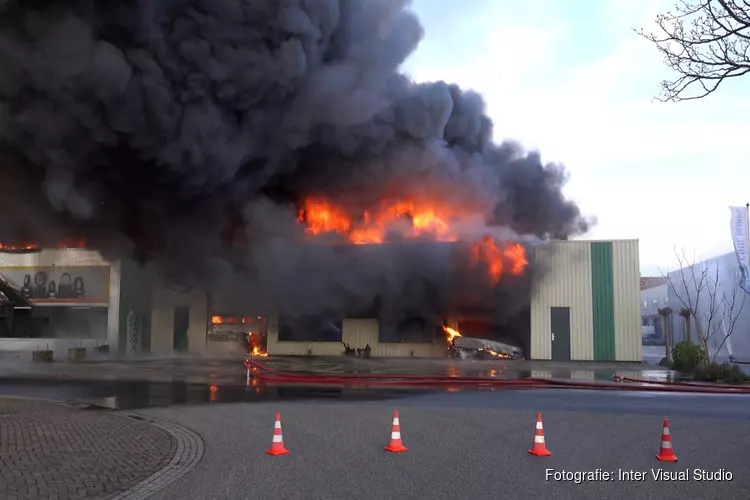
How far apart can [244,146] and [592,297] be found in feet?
47.5

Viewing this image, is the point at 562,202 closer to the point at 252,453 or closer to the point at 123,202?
the point at 123,202

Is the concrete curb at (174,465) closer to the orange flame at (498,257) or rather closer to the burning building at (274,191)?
the burning building at (274,191)

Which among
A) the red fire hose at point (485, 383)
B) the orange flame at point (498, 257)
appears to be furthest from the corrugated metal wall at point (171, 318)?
the red fire hose at point (485, 383)

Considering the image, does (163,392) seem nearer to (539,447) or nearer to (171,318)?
(539,447)

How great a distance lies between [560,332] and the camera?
26109mm

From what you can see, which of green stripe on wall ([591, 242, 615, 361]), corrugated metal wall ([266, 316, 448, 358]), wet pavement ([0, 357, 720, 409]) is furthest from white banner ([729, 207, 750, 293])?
corrugated metal wall ([266, 316, 448, 358])

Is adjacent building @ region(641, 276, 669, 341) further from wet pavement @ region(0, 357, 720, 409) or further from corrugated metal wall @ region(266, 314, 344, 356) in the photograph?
wet pavement @ region(0, 357, 720, 409)

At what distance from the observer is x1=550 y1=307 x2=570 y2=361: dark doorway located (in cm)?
2595

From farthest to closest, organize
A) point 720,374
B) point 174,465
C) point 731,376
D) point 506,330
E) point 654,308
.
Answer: point 654,308 → point 506,330 → point 720,374 → point 731,376 → point 174,465

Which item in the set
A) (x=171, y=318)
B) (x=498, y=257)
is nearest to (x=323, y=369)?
(x=498, y=257)

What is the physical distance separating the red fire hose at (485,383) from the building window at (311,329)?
1124 centimetres

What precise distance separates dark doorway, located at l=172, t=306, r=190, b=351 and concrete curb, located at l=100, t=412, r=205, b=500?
21.6 m

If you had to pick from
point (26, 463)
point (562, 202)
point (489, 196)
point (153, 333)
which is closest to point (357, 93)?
→ point (489, 196)

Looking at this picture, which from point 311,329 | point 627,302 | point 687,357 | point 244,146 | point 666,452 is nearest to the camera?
point 666,452
